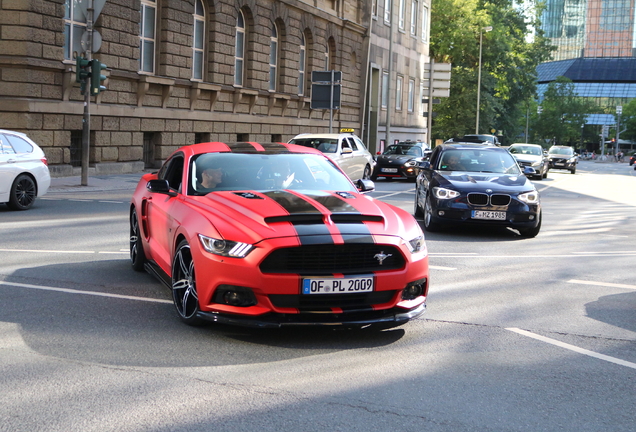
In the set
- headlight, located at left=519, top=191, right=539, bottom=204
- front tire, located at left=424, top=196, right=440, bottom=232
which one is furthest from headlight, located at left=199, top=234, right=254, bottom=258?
headlight, located at left=519, top=191, right=539, bottom=204

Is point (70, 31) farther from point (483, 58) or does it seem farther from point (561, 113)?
point (561, 113)

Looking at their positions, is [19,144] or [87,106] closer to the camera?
[19,144]

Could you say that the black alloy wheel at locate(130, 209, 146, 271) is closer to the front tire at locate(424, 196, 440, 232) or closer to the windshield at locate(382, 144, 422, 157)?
the front tire at locate(424, 196, 440, 232)

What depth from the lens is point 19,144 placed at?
15641 millimetres

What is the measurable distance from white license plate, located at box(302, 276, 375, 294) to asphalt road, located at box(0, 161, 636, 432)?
0.39m

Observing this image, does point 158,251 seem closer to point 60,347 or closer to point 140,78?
point 60,347

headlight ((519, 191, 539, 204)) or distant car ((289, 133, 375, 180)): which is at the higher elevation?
distant car ((289, 133, 375, 180))

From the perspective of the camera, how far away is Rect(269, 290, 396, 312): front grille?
233 inches

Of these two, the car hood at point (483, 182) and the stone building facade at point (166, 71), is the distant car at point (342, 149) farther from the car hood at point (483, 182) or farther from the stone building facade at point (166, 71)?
the car hood at point (483, 182)

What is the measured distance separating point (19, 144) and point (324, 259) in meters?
11.1

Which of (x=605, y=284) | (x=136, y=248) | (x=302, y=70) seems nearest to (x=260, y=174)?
(x=136, y=248)

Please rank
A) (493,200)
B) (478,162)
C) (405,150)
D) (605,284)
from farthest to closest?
(405,150)
(478,162)
(493,200)
(605,284)

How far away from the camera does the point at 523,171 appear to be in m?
14.9

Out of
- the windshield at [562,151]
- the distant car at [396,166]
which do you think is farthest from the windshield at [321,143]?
the windshield at [562,151]
